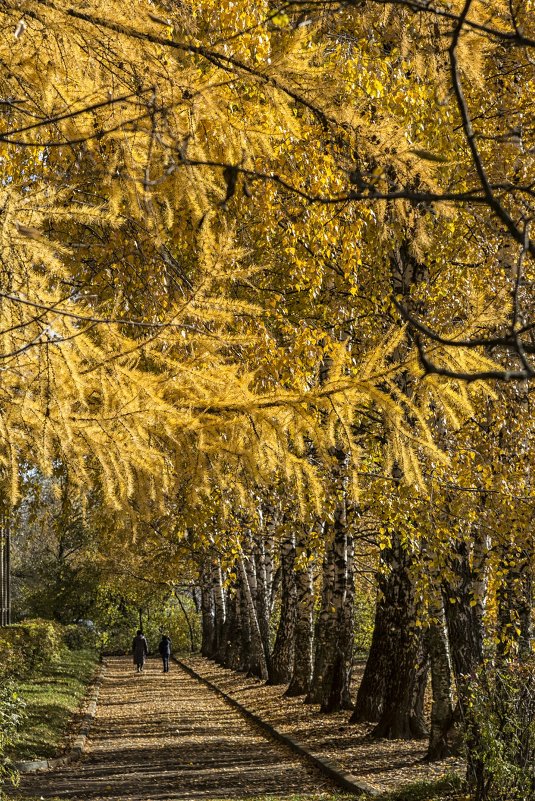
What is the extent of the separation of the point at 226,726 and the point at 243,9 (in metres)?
13.4

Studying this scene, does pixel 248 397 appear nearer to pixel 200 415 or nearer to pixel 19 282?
pixel 200 415

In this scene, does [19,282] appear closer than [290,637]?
Yes

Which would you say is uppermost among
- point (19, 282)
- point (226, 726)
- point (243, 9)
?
point (243, 9)

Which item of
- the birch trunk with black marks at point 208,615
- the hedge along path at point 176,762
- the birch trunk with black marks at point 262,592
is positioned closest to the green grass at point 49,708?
the hedge along path at point 176,762

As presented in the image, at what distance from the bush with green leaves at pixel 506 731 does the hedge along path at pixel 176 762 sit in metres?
2.93

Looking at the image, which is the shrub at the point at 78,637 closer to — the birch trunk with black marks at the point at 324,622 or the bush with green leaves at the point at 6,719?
the birch trunk with black marks at the point at 324,622

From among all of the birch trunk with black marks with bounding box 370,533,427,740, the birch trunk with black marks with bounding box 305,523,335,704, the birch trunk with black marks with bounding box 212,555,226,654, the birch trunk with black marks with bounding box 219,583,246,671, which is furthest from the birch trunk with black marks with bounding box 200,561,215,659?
the birch trunk with black marks with bounding box 370,533,427,740

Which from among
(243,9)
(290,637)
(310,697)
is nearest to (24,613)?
(290,637)

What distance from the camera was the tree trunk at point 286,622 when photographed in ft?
66.6

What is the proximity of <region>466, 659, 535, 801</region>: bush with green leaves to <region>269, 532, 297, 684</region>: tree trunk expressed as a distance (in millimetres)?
11327

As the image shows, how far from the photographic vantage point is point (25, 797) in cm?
988

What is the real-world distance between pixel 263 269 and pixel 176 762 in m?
7.74

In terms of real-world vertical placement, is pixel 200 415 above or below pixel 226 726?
above

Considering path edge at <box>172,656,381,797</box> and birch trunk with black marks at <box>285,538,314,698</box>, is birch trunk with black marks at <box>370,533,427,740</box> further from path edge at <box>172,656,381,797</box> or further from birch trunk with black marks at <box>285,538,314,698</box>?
birch trunk with black marks at <box>285,538,314,698</box>
